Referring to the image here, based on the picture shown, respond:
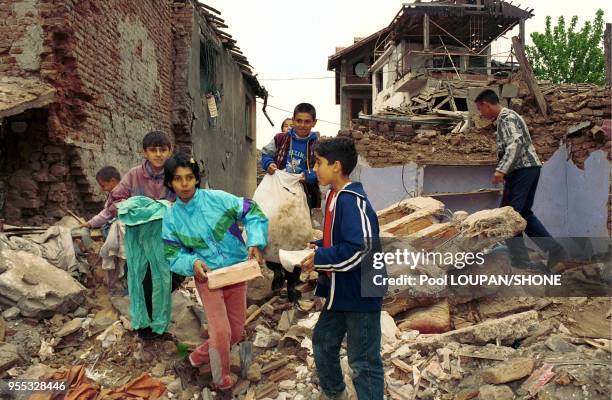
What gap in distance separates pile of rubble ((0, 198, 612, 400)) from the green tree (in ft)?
85.9

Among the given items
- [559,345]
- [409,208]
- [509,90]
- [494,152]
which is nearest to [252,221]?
[559,345]

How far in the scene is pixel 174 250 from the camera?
310 centimetres

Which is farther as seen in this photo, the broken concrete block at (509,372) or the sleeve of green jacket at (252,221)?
the sleeve of green jacket at (252,221)

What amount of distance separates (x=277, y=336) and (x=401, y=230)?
6.24 ft

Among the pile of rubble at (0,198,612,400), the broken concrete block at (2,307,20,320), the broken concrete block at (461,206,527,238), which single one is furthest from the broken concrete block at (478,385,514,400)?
the broken concrete block at (2,307,20,320)

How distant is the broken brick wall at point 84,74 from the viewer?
19.0 feet

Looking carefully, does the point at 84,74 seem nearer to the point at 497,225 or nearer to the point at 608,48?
the point at 497,225

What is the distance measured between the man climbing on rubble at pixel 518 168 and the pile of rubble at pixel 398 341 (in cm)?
45

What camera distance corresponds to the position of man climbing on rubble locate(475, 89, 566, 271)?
4.75 meters

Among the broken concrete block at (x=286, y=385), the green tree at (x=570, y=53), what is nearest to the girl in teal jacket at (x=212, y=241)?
the broken concrete block at (x=286, y=385)

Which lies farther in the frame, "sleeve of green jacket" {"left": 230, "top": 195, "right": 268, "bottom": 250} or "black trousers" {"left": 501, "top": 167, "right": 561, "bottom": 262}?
"black trousers" {"left": 501, "top": 167, "right": 561, "bottom": 262}

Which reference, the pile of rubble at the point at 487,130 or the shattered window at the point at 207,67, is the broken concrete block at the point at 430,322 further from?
the shattered window at the point at 207,67

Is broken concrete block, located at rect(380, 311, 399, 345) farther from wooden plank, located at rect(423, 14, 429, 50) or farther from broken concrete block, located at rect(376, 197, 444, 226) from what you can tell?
wooden plank, located at rect(423, 14, 429, 50)

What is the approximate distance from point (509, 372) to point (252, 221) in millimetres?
1849
